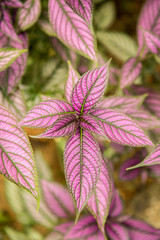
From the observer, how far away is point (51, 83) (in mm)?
1157

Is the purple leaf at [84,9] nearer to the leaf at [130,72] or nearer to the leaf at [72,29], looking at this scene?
the leaf at [72,29]

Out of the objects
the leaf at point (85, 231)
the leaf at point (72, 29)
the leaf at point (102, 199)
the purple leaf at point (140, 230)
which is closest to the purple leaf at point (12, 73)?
the leaf at point (72, 29)

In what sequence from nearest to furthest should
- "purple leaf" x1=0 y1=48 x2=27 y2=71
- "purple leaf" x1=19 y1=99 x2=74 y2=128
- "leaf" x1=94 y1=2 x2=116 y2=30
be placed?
"purple leaf" x1=19 y1=99 x2=74 y2=128 < "purple leaf" x1=0 y1=48 x2=27 y2=71 < "leaf" x1=94 y1=2 x2=116 y2=30

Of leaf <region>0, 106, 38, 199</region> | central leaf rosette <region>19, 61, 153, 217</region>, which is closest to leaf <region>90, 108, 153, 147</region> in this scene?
central leaf rosette <region>19, 61, 153, 217</region>

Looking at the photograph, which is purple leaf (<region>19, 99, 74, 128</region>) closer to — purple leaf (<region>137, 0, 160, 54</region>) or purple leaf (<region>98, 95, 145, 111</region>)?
purple leaf (<region>98, 95, 145, 111</region>)

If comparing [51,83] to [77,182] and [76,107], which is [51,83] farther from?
[77,182]

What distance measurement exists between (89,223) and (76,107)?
1.60ft

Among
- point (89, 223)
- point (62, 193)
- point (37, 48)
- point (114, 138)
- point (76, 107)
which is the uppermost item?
point (37, 48)

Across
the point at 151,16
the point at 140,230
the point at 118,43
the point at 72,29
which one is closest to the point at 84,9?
the point at 72,29

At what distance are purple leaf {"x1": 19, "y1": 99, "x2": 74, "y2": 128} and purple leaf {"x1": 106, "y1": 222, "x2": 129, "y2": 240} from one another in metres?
0.50

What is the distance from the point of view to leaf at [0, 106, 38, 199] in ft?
1.99

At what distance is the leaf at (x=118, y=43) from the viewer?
1232mm

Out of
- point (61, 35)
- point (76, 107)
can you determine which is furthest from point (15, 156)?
point (61, 35)

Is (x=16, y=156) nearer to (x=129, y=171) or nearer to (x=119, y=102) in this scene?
(x=119, y=102)
